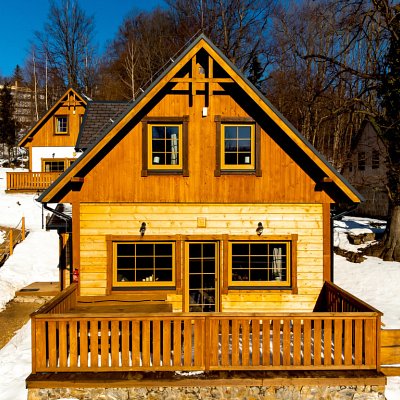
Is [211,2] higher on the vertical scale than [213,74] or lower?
higher

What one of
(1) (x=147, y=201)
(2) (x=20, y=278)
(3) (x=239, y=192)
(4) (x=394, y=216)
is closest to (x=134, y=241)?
(1) (x=147, y=201)

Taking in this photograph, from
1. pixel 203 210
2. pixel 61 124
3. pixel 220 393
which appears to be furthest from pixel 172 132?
pixel 61 124

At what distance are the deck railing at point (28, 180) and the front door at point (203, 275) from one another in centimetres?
1889

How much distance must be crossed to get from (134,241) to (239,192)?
288cm

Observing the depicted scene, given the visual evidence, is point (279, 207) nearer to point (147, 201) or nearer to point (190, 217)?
point (190, 217)

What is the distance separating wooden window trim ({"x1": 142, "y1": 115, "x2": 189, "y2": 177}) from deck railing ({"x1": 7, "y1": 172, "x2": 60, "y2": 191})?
18289mm

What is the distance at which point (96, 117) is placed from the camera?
18016 millimetres

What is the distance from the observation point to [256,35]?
28.3 meters

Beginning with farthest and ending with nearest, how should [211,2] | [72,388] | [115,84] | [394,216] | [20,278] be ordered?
[115,84], [211,2], [394,216], [20,278], [72,388]

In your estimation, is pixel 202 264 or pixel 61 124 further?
pixel 61 124

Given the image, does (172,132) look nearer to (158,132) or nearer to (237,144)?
(158,132)

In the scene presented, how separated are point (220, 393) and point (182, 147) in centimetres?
544

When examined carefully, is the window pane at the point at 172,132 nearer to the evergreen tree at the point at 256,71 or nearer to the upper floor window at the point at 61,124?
the upper floor window at the point at 61,124

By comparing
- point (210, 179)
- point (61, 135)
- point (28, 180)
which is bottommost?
point (210, 179)
